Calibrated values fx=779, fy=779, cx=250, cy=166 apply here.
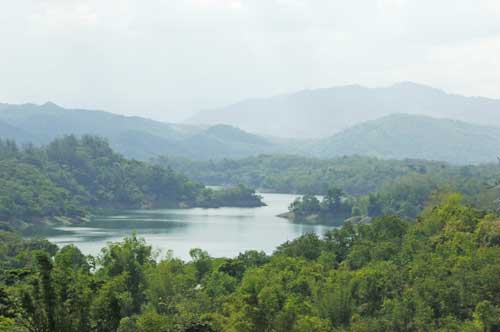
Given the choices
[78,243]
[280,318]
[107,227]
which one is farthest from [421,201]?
[280,318]

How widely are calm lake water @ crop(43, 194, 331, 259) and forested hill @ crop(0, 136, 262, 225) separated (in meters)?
8.52

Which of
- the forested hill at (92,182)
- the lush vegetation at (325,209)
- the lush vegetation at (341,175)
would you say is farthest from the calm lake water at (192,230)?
the lush vegetation at (341,175)

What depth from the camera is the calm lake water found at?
77.8 metres

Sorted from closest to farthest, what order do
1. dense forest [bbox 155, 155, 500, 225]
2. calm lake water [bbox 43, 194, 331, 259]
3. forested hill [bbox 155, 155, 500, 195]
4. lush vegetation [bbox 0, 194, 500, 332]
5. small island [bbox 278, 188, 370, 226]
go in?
lush vegetation [bbox 0, 194, 500, 332]
calm lake water [bbox 43, 194, 331, 259]
dense forest [bbox 155, 155, 500, 225]
small island [bbox 278, 188, 370, 226]
forested hill [bbox 155, 155, 500, 195]

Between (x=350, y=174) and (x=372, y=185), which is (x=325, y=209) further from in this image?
(x=350, y=174)

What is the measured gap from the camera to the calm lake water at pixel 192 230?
7781 cm

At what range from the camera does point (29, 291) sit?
78.2 ft

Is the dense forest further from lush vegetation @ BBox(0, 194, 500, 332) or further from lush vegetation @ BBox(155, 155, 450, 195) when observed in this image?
lush vegetation @ BBox(0, 194, 500, 332)

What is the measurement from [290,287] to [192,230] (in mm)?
56815

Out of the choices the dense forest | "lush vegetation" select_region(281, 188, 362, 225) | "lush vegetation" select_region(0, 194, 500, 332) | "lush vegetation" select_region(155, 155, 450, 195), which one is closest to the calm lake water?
"lush vegetation" select_region(281, 188, 362, 225)

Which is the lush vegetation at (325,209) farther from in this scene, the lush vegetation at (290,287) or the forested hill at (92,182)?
the lush vegetation at (290,287)

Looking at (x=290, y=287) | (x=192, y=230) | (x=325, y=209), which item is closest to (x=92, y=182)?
(x=325, y=209)

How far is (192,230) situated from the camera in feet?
312

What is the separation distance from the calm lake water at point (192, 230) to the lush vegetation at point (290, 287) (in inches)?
873
